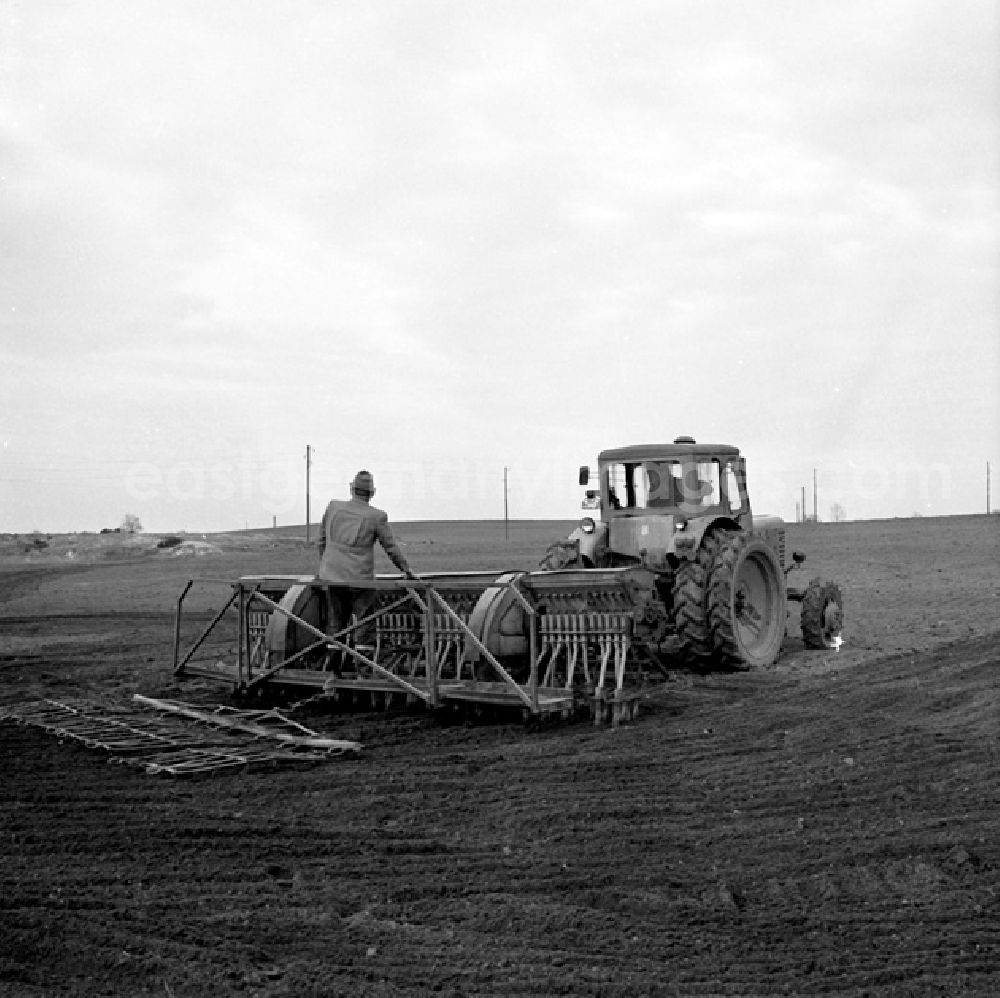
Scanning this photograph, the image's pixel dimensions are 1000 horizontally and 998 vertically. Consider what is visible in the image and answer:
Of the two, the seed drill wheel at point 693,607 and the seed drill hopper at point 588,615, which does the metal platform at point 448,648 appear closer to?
the seed drill hopper at point 588,615

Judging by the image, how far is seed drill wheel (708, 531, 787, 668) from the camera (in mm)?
10938

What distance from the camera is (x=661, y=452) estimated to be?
482 inches

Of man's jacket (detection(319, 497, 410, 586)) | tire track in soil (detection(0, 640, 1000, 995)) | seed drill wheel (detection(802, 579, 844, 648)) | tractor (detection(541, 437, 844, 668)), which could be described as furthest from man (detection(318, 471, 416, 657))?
seed drill wheel (detection(802, 579, 844, 648))

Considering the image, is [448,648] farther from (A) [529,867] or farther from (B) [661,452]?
(A) [529,867]

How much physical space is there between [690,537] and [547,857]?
241 inches

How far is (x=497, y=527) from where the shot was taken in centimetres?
7662

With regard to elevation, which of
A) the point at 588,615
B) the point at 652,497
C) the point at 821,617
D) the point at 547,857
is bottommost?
the point at 547,857

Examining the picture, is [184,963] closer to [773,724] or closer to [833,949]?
[833,949]

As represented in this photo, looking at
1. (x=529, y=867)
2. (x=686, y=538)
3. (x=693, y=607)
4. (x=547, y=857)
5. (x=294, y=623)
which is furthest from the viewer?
(x=686, y=538)

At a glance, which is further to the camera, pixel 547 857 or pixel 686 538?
pixel 686 538

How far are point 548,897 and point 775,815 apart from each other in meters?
1.80

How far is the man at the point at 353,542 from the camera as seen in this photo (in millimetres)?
9906

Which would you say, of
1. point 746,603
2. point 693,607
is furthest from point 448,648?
point 746,603

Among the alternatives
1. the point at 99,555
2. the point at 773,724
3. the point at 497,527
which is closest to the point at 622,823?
the point at 773,724
